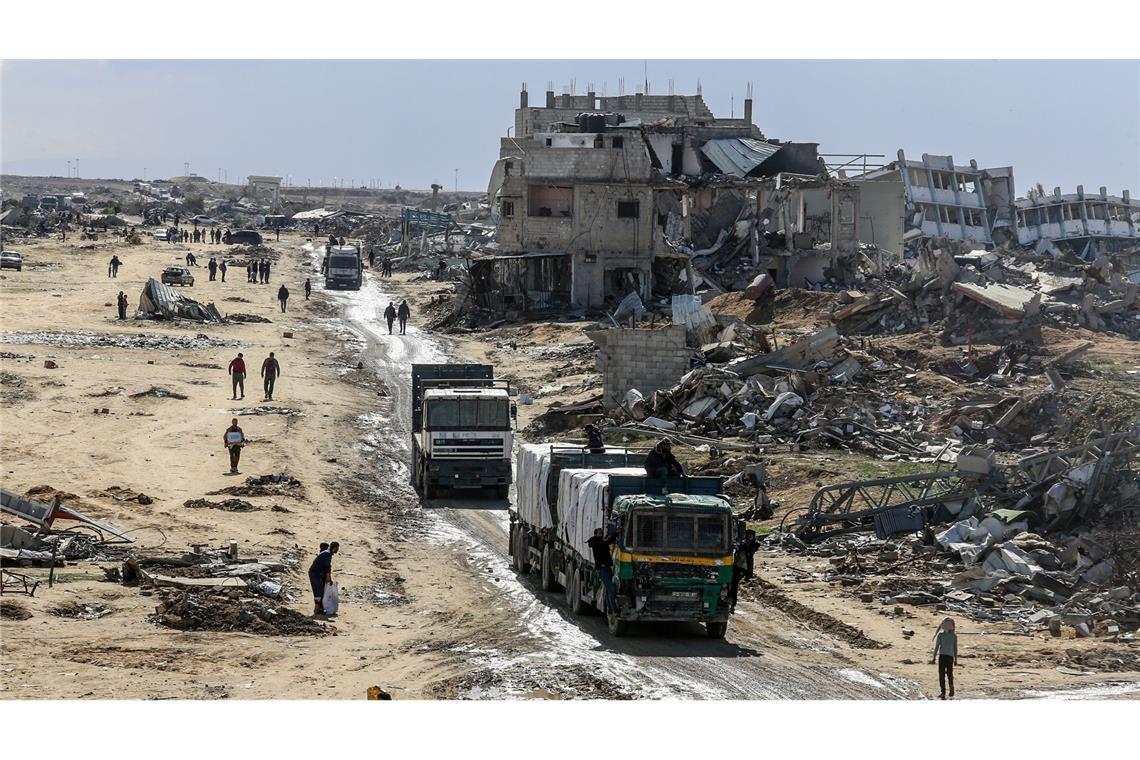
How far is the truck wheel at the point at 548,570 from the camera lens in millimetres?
25406

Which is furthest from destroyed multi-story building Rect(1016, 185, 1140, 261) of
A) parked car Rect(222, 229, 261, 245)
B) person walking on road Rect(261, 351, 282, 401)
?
person walking on road Rect(261, 351, 282, 401)

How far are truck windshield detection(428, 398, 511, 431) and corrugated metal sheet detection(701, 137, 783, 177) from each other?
5113cm

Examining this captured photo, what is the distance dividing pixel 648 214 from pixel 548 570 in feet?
161

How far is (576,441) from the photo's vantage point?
134 feet

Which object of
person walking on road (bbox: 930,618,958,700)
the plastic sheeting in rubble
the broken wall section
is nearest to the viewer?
person walking on road (bbox: 930,618,958,700)

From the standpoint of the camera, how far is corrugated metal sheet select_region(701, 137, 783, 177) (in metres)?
84.5

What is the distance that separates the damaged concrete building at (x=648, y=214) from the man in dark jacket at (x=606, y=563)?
51.9m

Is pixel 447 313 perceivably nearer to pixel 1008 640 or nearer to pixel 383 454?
pixel 383 454

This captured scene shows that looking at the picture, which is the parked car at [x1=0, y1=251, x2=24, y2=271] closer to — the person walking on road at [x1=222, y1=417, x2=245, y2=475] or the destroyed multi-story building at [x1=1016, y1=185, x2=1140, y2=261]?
the person walking on road at [x1=222, y1=417, x2=245, y2=475]

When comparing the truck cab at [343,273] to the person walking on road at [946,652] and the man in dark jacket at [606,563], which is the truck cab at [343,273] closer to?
the man in dark jacket at [606,563]

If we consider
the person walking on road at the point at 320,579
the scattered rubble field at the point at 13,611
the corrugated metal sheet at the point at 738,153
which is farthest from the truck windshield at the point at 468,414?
the corrugated metal sheet at the point at 738,153

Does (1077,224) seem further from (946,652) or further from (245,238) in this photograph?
(946,652)

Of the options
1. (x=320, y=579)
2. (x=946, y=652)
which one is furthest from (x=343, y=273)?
(x=946, y=652)

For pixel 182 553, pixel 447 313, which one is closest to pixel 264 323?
pixel 447 313
